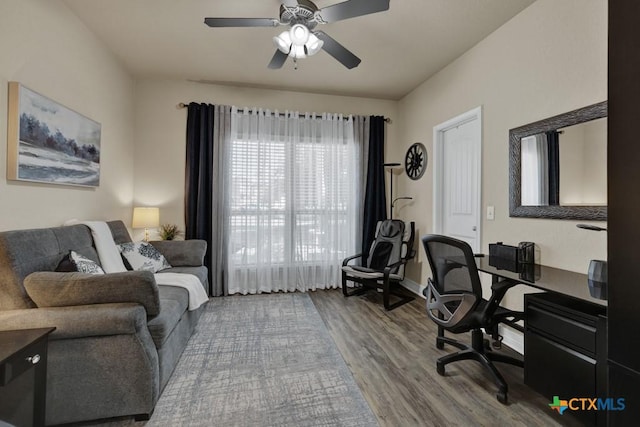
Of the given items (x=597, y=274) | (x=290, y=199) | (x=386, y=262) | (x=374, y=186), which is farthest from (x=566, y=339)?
(x=290, y=199)

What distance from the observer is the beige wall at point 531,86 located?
75.9 inches

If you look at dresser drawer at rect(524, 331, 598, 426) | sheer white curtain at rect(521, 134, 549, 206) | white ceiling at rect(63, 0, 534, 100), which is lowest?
dresser drawer at rect(524, 331, 598, 426)

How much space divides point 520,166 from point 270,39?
2571mm

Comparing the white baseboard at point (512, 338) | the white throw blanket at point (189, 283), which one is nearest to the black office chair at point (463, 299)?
the white baseboard at point (512, 338)

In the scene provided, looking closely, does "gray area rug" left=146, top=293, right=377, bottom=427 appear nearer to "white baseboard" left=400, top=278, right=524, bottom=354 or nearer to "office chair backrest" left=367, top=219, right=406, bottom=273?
"office chair backrest" left=367, top=219, right=406, bottom=273

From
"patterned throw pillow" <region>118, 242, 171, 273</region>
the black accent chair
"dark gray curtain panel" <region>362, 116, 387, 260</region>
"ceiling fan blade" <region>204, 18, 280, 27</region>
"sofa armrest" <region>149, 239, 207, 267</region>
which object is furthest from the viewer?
"dark gray curtain panel" <region>362, 116, 387, 260</region>

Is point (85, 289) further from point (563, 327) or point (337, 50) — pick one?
point (563, 327)

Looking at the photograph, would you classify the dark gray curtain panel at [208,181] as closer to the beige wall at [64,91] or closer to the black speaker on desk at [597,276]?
the beige wall at [64,91]

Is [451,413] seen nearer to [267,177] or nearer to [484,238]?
[484,238]

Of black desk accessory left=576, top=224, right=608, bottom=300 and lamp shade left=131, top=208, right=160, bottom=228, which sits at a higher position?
lamp shade left=131, top=208, right=160, bottom=228

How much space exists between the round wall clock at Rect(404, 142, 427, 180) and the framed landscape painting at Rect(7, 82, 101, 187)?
12.0ft

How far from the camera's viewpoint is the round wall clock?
3.83 metres

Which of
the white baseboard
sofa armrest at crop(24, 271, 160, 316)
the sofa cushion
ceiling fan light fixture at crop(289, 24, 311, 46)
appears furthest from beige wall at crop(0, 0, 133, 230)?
the white baseboard

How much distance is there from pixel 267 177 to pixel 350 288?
1.95 metres
